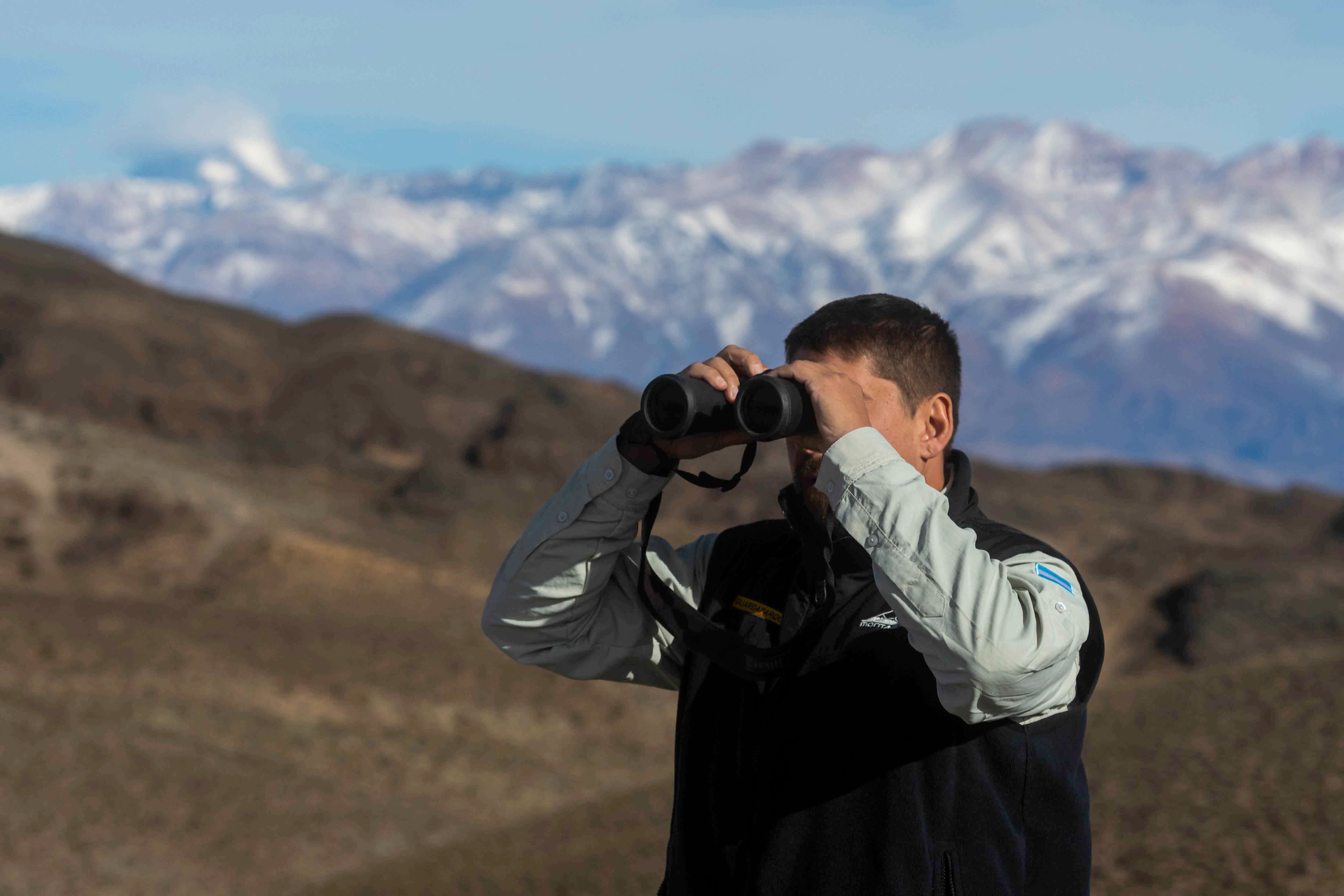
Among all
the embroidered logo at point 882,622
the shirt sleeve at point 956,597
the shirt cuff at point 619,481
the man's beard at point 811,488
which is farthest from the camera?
the shirt cuff at point 619,481

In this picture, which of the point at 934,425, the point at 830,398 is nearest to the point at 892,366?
the point at 934,425

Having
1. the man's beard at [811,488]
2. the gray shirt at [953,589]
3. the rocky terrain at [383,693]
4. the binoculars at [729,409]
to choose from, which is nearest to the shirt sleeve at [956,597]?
the gray shirt at [953,589]

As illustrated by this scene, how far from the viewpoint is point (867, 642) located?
250cm

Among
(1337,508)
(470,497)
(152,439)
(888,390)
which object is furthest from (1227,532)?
(888,390)

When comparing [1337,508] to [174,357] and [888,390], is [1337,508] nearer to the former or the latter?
[174,357]

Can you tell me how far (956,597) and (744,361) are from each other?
2.33 ft

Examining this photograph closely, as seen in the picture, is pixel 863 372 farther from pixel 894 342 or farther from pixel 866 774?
pixel 866 774

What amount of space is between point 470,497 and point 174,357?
17.8 m

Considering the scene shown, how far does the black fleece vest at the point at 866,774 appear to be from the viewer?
7.73 feet

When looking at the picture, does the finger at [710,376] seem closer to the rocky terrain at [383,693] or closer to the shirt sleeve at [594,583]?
the shirt sleeve at [594,583]

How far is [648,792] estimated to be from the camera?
488 inches

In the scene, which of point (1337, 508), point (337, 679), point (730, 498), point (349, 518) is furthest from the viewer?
point (1337, 508)

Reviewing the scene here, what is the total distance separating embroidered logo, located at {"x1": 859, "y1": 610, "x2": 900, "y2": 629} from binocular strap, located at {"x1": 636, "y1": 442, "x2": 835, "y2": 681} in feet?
0.26

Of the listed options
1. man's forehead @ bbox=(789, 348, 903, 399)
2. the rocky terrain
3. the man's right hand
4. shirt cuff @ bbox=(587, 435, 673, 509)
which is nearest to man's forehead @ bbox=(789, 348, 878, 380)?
man's forehead @ bbox=(789, 348, 903, 399)
